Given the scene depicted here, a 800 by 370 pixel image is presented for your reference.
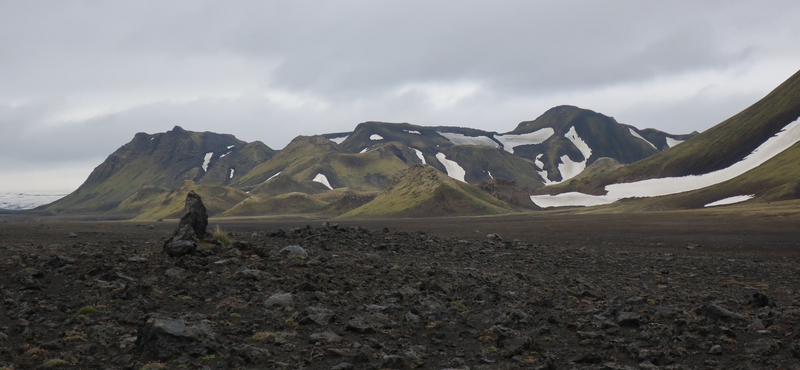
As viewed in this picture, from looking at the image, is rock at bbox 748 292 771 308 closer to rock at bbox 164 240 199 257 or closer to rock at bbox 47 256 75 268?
rock at bbox 164 240 199 257

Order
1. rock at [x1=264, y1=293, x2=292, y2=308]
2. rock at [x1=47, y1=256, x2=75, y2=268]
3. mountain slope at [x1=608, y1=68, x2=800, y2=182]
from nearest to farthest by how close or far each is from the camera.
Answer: rock at [x1=264, y1=293, x2=292, y2=308] < rock at [x1=47, y1=256, x2=75, y2=268] < mountain slope at [x1=608, y1=68, x2=800, y2=182]

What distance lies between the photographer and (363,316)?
657 inches

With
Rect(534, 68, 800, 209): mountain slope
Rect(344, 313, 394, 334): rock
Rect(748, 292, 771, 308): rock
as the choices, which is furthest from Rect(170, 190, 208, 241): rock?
Rect(534, 68, 800, 209): mountain slope

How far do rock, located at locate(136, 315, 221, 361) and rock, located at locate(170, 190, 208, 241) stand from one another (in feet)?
43.2

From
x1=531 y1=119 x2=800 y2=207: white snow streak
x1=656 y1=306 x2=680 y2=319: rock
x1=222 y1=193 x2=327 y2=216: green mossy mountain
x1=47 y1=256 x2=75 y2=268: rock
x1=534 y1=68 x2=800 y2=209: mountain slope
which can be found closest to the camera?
x1=656 y1=306 x2=680 y2=319: rock

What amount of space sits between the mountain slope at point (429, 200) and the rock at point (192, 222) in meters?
114

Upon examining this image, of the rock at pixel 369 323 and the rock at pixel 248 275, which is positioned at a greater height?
the rock at pixel 248 275

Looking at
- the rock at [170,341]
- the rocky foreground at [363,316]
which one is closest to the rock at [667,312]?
the rocky foreground at [363,316]

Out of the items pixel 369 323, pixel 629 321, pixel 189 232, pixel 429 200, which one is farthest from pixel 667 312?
pixel 429 200

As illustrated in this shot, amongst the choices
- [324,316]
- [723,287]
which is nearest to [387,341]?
[324,316]

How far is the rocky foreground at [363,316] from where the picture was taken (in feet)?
42.0

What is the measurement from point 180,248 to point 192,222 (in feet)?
13.9

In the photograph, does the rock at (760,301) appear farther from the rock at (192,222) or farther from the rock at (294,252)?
the rock at (192,222)

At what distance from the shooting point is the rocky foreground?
1280 cm
